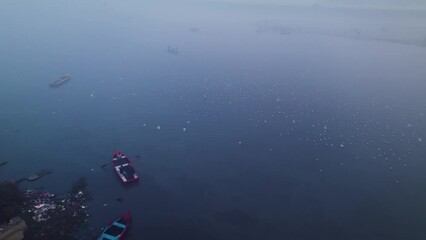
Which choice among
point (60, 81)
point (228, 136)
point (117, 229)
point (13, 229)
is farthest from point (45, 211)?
point (60, 81)

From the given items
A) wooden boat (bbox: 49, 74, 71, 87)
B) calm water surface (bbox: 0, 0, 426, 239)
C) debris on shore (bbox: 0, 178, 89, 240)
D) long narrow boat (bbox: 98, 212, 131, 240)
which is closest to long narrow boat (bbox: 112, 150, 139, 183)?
calm water surface (bbox: 0, 0, 426, 239)

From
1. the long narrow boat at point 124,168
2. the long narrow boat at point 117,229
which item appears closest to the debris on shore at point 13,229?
the long narrow boat at point 117,229

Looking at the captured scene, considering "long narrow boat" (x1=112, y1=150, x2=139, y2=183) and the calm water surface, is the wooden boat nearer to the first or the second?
the calm water surface

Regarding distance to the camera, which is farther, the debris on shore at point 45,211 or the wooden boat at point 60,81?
the wooden boat at point 60,81

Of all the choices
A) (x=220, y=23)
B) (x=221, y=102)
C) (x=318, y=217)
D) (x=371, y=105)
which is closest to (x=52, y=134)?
(x=221, y=102)

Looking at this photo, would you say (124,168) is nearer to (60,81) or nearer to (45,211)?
(45,211)

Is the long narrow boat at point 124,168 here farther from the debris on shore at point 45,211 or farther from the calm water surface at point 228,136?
the debris on shore at point 45,211
